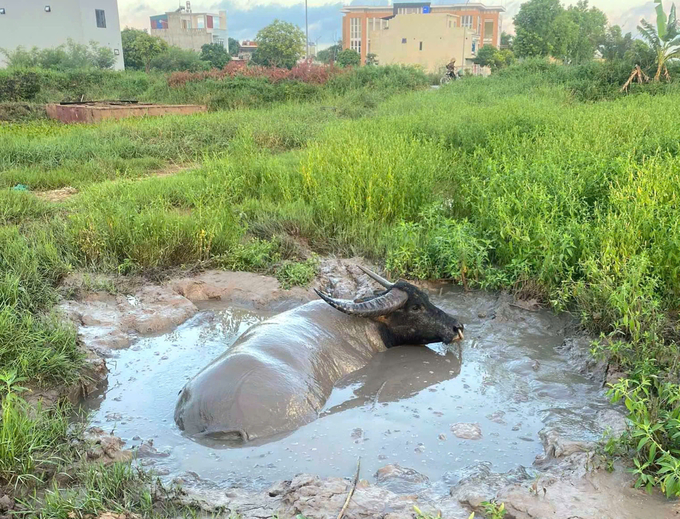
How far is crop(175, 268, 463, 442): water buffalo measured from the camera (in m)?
2.86

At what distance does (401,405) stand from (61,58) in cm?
3257

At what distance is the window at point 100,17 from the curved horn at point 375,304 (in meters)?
44.3

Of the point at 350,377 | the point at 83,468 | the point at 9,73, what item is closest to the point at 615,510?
the point at 350,377

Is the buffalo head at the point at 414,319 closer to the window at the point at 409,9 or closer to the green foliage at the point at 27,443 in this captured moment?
the green foliage at the point at 27,443

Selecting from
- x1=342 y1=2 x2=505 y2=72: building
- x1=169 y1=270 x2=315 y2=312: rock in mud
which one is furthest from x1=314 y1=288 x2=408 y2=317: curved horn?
x1=342 y1=2 x2=505 y2=72: building

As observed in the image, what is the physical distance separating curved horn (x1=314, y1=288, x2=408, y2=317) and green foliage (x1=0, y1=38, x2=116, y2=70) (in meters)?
25.4

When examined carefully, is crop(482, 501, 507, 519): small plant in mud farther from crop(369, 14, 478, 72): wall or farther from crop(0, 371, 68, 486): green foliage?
crop(369, 14, 478, 72): wall

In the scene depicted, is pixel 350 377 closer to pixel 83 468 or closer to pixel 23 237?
pixel 83 468

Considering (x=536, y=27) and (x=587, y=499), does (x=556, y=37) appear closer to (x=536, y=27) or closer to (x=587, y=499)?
(x=536, y=27)

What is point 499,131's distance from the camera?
28.3ft

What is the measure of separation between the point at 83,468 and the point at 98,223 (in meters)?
3.16

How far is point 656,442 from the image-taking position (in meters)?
2.46

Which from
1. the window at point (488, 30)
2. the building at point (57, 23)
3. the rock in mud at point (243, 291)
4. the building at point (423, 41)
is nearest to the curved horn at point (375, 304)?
the rock in mud at point (243, 291)

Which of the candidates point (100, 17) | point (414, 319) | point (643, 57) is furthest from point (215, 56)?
point (414, 319)
